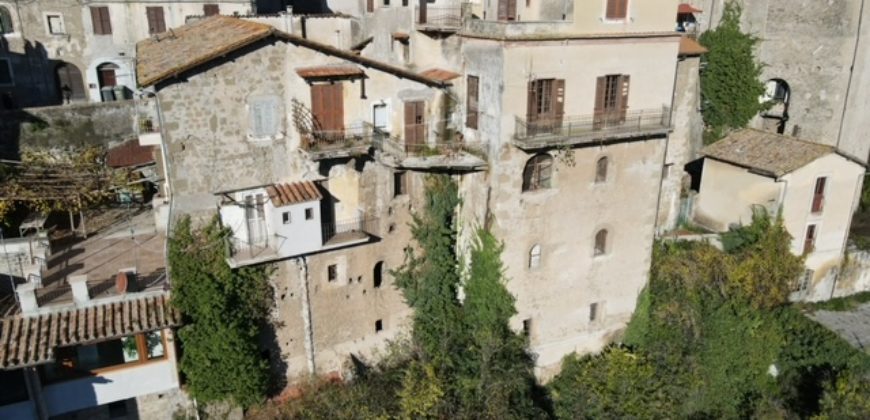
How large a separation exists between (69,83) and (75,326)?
952 inches

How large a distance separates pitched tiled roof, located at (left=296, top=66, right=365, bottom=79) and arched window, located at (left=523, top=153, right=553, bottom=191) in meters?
6.86

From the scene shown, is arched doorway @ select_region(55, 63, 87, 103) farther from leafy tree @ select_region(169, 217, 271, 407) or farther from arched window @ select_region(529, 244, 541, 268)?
arched window @ select_region(529, 244, 541, 268)

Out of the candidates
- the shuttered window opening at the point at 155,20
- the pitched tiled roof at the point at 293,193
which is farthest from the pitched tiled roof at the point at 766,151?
the shuttered window opening at the point at 155,20

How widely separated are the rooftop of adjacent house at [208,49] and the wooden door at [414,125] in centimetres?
94

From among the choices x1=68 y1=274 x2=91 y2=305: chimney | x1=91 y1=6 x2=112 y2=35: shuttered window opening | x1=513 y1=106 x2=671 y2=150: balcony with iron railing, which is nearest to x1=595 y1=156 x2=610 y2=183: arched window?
x1=513 y1=106 x2=671 y2=150: balcony with iron railing

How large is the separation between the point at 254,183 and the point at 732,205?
72.4 ft

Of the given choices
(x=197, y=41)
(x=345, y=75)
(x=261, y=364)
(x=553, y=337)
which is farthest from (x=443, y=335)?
(x=197, y=41)

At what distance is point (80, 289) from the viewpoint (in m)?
19.7

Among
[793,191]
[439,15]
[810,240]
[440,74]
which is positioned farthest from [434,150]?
[810,240]

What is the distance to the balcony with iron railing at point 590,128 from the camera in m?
22.6

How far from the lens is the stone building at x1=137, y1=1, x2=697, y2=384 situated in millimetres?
21266

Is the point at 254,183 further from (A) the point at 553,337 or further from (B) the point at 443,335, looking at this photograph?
(A) the point at 553,337

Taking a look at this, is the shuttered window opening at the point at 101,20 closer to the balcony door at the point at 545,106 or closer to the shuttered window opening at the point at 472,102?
the shuttered window opening at the point at 472,102

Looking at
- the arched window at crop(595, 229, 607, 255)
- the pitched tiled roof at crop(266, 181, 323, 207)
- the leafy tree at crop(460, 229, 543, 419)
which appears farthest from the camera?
the arched window at crop(595, 229, 607, 255)
